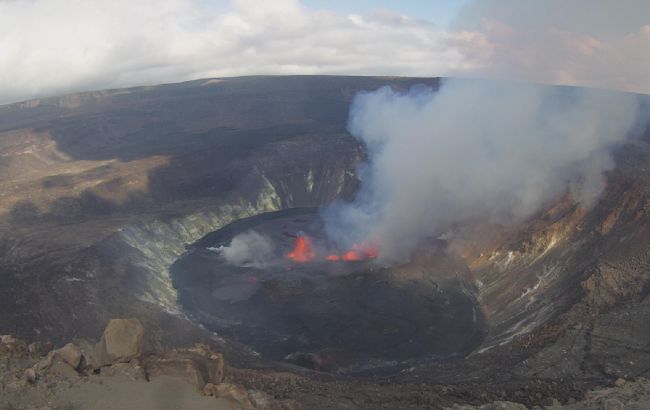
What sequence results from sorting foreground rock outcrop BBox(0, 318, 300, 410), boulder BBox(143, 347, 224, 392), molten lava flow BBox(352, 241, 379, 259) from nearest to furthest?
foreground rock outcrop BBox(0, 318, 300, 410) < boulder BBox(143, 347, 224, 392) < molten lava flow BBox(352, 241, 379, 259)

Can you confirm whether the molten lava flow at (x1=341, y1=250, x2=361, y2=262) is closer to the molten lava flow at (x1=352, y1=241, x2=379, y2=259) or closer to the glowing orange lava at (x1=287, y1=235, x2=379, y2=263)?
the glowing orange lava at (x1=287, y1=235, x2=379, y2=263)

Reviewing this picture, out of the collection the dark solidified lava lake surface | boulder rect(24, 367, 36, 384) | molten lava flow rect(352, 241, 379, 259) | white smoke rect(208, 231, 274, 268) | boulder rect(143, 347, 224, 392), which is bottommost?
the dark solidified lava lake surface

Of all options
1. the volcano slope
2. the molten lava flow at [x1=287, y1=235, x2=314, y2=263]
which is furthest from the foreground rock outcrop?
the molten lava flow at [x1=287, y1=235, x2=314, y2=263]

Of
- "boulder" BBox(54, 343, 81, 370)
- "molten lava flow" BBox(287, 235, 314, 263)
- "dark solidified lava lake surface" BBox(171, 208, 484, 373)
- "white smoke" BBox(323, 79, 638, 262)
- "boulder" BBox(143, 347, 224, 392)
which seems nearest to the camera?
"boulder" BBox(54, 343, 81, 370)

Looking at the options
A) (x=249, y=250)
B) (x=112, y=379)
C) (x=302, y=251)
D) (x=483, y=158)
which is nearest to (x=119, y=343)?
(x=112, y=379)

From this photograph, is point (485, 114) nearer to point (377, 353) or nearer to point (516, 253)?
point (516, 253)

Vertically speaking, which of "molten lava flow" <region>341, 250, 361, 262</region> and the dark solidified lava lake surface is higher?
"molten lava flow" <region>341, 250, 361, 262</region>

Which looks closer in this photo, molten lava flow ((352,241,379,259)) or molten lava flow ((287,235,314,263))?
molten lava flow ((352,241,379,259))
